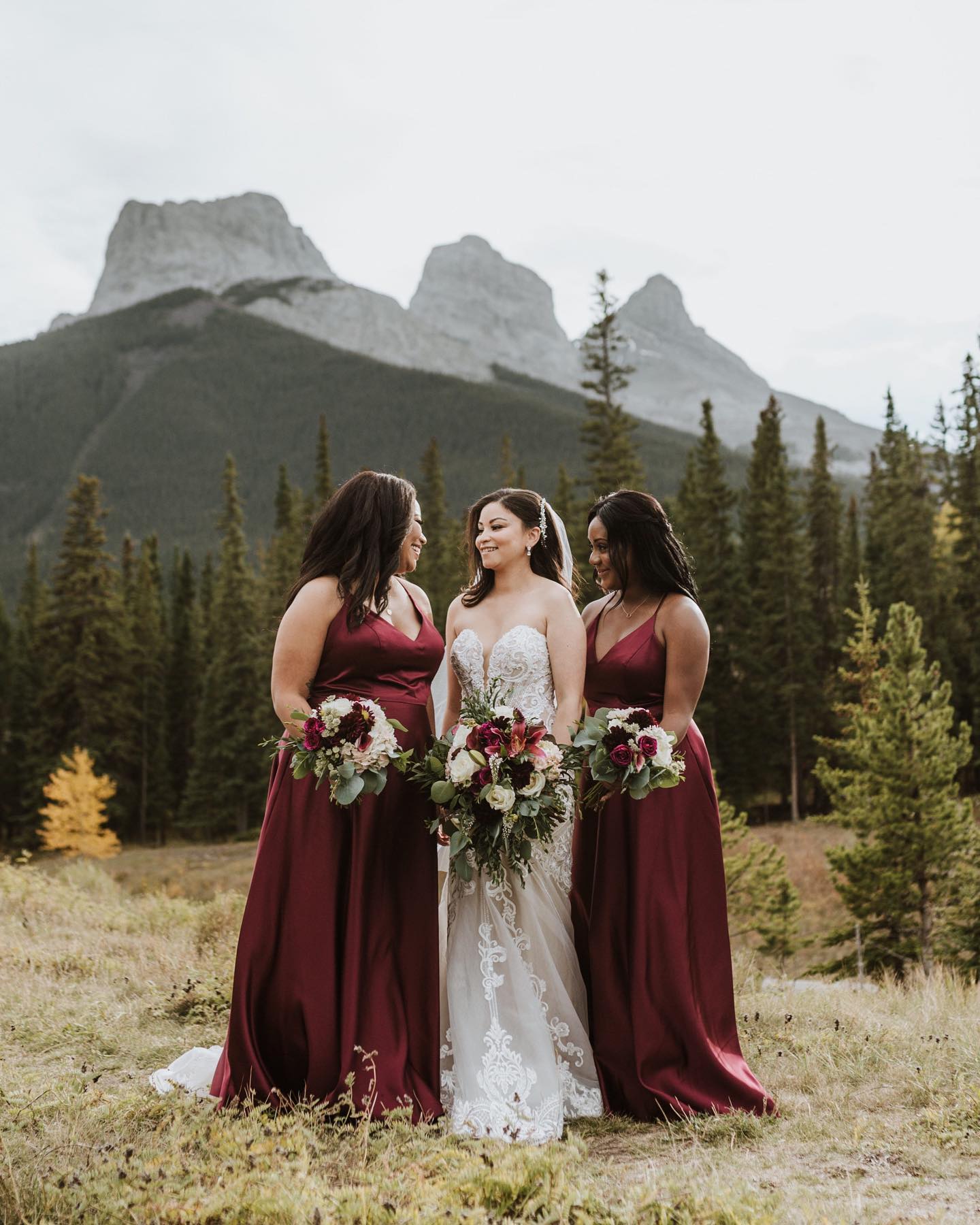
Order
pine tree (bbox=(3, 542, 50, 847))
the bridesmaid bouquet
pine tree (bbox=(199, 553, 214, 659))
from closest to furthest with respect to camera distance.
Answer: the bridesmaid bouquet < pine tree (bbox=(3, 542, 50, 847)) < pine tree (bbox=(199, 553, 214, 659))

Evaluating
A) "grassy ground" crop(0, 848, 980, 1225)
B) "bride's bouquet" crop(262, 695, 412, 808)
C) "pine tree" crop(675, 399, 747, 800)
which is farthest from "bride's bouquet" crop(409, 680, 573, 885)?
"pine tree" crop(675, 399, 747, 800)

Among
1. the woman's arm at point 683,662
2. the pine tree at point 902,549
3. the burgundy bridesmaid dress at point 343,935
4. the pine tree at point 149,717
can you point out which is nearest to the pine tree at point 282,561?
the pine tree at point 149,717

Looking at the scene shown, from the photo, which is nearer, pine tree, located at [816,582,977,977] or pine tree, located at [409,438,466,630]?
pine tree, located at [816,582,977,977]

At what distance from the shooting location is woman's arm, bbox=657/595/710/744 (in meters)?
5.72

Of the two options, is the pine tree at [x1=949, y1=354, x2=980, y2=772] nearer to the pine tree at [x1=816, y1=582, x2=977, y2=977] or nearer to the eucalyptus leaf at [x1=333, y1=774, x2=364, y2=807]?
the pine tree at [x1=816, y1=582, x2=977, y2=977]

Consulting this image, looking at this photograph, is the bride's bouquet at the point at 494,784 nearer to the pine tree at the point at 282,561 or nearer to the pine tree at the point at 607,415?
the pine tree at the point at 607,415

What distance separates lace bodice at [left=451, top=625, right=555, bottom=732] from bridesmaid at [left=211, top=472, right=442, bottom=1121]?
15.9 inches

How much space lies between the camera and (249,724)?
48.1m

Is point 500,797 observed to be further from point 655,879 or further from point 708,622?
point 708,622

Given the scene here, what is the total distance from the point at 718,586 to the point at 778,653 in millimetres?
3640

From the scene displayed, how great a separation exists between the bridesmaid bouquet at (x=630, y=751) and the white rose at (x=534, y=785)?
0.34 metres

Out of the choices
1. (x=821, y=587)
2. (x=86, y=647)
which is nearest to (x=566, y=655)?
(x=86, y=647)

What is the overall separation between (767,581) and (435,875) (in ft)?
124

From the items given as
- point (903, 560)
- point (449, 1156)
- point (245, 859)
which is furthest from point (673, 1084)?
point (903, 560)
